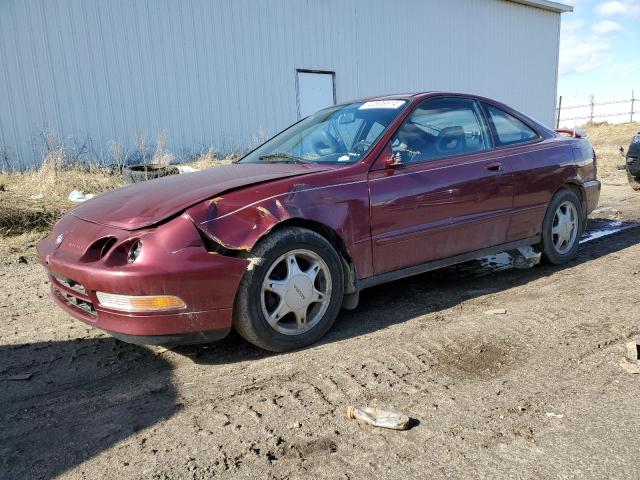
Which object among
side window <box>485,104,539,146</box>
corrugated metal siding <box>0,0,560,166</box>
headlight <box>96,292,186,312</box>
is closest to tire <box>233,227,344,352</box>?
headlight <box>96,292,186,312</box>

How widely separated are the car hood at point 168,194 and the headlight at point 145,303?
0.38 m

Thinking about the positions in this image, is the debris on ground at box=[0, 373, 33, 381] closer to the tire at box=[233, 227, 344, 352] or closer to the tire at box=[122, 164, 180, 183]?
the tire at box=[233, 227, 344, 352]

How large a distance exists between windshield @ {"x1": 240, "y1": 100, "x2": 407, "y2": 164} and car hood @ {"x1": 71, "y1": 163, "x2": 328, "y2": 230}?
0.83 feet

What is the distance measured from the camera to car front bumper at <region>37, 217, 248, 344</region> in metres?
2.74

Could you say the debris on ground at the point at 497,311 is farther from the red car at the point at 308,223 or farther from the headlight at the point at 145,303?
the headlight at the point at 145,303

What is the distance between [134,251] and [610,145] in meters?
25.7

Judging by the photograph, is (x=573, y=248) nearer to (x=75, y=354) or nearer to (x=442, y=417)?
(x=442, y=417)

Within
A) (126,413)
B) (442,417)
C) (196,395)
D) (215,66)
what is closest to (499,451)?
(442,417)

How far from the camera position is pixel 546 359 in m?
3.01

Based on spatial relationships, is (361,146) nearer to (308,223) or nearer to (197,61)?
(308,223)

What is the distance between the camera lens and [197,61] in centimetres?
1197

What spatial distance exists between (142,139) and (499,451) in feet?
34.8

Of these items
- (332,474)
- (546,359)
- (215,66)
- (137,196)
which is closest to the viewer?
(332,474)

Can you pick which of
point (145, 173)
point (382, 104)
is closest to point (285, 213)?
point (382, 104)
